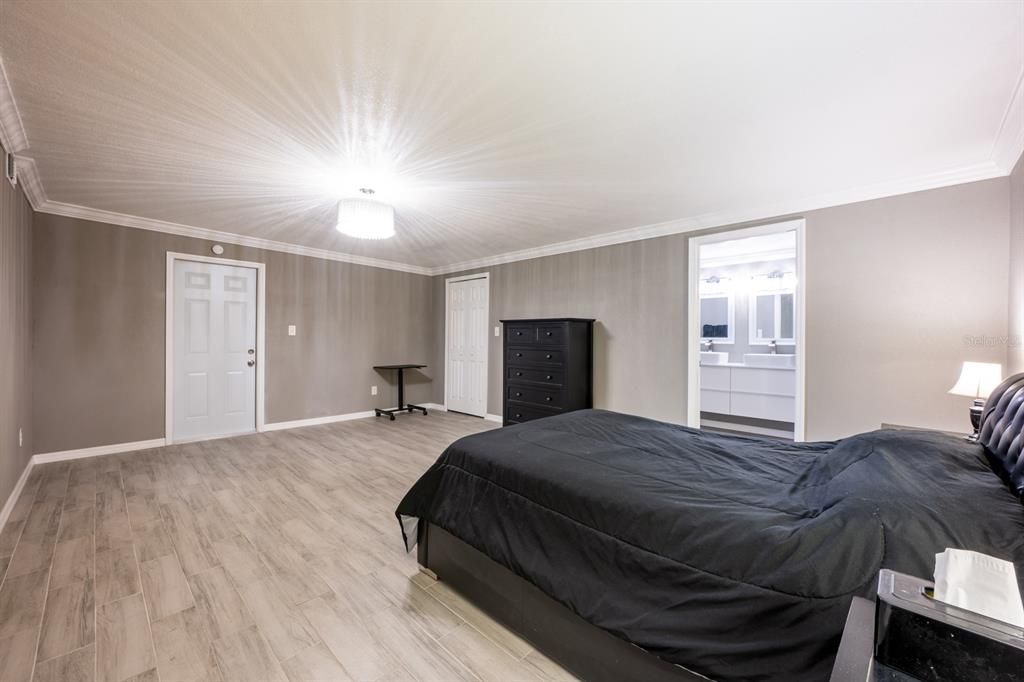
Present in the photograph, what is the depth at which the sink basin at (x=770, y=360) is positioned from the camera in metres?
5.05

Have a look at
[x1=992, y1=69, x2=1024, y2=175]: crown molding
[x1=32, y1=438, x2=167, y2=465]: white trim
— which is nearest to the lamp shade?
[x1=992, y1=69, x2=1024, y2=175]: crown molding

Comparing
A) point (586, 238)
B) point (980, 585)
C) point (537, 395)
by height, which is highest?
point (586, 238)

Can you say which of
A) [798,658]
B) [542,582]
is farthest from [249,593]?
[798,658]

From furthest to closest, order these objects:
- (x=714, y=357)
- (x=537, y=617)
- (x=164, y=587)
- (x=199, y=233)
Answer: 1. (x=714, y=357)
2. (x=199, y=233)
3. (x=164, y=587)
4. (x=537, y=617)

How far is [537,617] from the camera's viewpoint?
155 centimetres

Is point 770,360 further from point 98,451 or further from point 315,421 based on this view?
point 98,451

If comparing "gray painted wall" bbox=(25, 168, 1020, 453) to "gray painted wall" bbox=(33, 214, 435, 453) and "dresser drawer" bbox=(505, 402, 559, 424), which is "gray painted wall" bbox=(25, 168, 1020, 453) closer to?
"gray painted wall" bbox=(33, 214, 435, 453)

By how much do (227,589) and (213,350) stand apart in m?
3.53

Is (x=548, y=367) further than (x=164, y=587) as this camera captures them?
Yes

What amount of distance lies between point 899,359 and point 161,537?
5092mm

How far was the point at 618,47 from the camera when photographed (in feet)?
5.31

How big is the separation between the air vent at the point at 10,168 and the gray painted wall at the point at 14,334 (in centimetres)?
5

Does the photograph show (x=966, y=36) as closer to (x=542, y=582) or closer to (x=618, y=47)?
(x=618, y=47)

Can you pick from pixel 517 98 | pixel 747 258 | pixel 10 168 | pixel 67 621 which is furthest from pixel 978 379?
pixel 10 168
